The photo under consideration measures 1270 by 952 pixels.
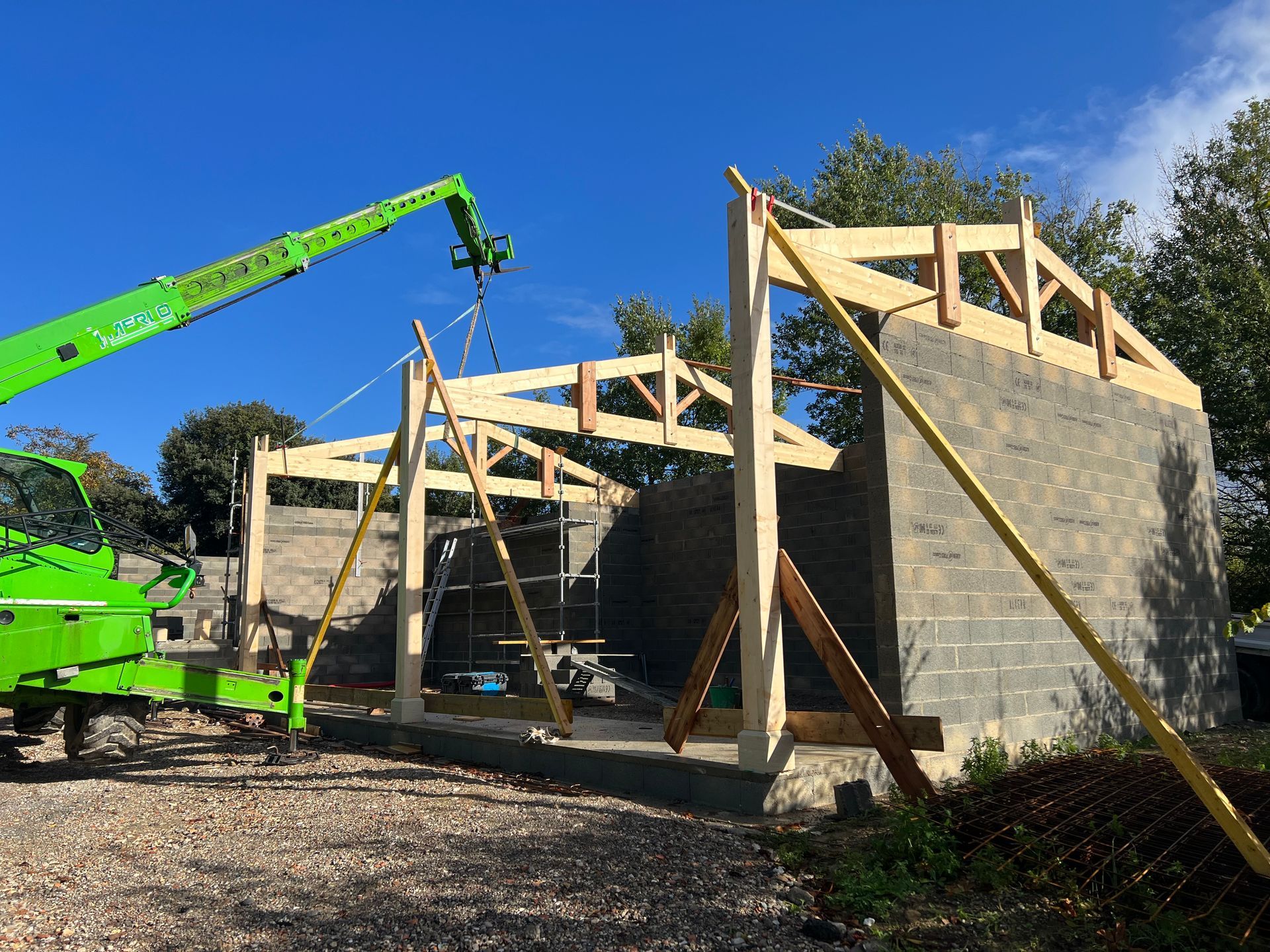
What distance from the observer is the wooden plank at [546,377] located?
9.83m

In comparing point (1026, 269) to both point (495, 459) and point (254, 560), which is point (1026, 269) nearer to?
point (495, 459)

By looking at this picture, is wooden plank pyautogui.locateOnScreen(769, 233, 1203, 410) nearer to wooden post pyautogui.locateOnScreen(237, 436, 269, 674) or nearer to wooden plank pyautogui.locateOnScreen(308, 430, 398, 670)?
wooden plank pyautogui.locateOnScreen(308, 430, 398, 670)

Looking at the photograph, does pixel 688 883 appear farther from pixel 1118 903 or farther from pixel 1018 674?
pixel 1018 674

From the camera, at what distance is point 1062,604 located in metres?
4.36

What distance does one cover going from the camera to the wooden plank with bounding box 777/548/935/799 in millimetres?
5223

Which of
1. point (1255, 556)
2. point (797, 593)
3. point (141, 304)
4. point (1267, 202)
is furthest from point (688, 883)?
point (1255, 556)

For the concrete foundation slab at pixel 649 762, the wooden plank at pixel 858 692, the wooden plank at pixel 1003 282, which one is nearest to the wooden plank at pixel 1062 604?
the wooden plank at pixel 858 692

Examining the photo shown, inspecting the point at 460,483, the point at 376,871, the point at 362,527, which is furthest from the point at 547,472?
the point at 376,871

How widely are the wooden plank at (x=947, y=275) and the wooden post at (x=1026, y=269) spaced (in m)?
1.28

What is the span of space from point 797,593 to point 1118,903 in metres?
2.37

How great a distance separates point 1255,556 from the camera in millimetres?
15062

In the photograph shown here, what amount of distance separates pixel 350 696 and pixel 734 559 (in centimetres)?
621

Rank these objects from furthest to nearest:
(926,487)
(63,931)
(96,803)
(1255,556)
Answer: (1255,556) < (926,487) < (96,803) < (63,931)

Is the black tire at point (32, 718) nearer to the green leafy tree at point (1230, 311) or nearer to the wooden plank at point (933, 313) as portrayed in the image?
the wooden plank at point (933, 313)
